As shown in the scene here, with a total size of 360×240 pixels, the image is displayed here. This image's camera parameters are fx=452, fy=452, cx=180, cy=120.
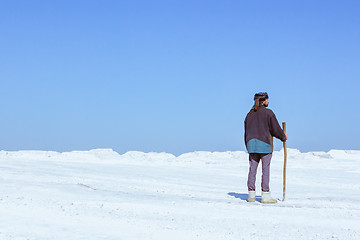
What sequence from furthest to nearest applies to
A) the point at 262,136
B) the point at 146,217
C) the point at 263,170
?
the point at 263,170
the point at 262,136
the point at 146,217

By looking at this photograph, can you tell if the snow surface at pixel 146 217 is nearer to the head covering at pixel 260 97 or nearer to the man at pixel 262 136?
the man at pixel 262 136

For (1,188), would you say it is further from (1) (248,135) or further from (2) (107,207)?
(1) (248,135)

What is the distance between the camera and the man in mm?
7414

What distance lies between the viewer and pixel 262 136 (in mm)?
7422


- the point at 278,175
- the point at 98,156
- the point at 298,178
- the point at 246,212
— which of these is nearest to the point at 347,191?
the point at 298,178

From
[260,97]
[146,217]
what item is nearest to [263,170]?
[260,97]

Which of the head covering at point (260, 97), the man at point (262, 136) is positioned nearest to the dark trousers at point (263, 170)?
the man at point (262, 136)

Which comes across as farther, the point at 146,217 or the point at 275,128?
the point at 275,128

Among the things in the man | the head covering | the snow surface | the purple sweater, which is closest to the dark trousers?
the man

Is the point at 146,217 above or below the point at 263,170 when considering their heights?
below

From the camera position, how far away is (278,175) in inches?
557

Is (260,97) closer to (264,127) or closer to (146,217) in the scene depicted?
(264,127)

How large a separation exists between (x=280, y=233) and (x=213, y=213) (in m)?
1.18

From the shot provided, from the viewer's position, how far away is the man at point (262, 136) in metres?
7.41
